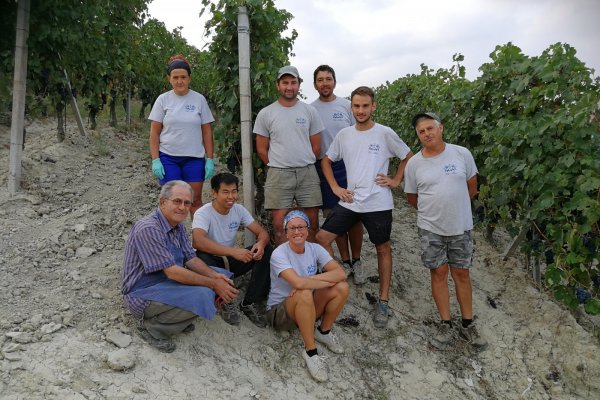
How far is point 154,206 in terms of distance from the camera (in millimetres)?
4980

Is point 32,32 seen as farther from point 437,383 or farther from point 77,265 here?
point 437,383

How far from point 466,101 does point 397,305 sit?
2.24 meters

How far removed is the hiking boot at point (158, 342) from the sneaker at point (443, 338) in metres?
2.00

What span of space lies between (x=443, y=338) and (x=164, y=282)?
7.18 ft

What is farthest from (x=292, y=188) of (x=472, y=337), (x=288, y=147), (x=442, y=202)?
(x=472, y=337)

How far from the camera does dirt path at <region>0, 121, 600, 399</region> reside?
104 inches

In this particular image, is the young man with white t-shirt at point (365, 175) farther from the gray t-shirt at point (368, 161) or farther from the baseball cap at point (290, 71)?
the baseball cap at point (290, 71)

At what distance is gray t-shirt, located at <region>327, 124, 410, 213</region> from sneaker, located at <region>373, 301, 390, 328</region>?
83 centimetres

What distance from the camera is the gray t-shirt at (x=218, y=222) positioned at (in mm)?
3330

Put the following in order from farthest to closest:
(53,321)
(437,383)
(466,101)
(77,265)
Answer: (466,101) < (77,265) < (437,383) < (53,321)

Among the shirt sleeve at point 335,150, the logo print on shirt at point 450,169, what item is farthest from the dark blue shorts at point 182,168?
the logo print on shirt at point 450,169

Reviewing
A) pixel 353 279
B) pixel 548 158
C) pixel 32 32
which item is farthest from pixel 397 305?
pixel 32 32

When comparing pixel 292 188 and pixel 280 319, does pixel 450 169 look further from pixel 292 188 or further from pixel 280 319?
pixel 280 319

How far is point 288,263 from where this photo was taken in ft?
Answer: 10.4
